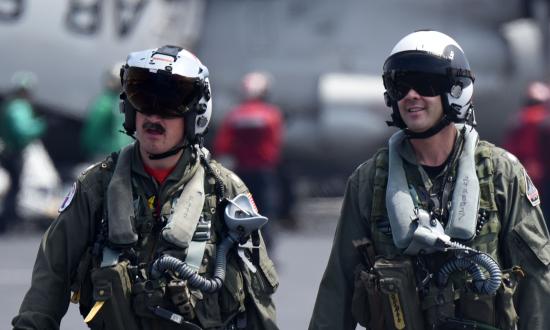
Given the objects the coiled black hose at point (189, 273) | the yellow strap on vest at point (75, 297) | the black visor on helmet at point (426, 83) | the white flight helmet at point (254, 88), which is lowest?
the white flight helmet at point (254, 88)

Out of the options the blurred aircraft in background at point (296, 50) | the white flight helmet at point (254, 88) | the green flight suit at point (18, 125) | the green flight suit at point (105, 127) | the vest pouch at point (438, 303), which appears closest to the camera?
the vest pouch at point (438, 303)

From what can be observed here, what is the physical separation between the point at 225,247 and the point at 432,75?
0.87 metres

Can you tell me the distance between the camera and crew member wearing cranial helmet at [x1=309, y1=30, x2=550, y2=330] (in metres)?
4.51

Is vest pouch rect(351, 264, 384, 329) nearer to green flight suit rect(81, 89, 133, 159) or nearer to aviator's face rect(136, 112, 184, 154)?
aviator's face rect(136, 112, 184, 154)

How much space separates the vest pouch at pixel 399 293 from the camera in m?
4.48

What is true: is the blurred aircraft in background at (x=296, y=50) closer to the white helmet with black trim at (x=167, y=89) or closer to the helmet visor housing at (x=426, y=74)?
the white helmet with black trim at (x=167, y=89)

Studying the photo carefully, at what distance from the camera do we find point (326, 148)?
611 inches

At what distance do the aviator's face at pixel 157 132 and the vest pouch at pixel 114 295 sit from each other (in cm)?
39

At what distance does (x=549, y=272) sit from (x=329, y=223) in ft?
38.3

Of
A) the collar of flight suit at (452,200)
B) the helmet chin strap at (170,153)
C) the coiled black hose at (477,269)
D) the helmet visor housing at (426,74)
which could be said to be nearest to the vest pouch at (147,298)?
the helmet chin strap at (170,153)

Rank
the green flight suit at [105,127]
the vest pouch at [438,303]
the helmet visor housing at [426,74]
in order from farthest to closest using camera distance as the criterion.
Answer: the green flight suit at [105,127] < the helmet visor housing at [426,74] < the vest pouch at [438,303]

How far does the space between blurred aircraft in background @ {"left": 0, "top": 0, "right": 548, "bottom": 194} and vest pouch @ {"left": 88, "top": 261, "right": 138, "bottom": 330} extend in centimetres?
1062

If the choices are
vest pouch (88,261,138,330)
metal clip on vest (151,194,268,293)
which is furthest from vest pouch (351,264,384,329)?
vest pouch (88,261,138,330)

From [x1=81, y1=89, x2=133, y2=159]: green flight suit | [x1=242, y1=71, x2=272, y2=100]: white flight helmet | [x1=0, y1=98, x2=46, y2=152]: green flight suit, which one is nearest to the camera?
[x1=242, y1=71, x2=272, y2=100]: white flight helmet
